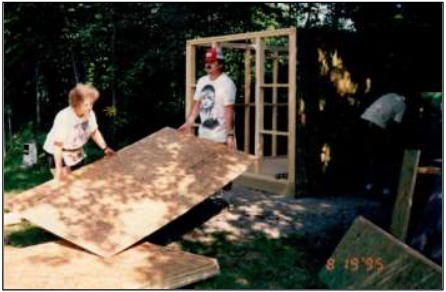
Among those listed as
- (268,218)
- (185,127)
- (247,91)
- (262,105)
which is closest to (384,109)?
(262,105)

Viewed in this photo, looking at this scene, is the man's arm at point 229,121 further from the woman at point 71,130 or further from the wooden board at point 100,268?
the wooden board at point 100,268

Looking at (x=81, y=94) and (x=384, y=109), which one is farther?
(x=384, y=109)

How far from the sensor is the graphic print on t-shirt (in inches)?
272

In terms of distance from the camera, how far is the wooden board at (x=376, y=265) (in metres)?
4.39

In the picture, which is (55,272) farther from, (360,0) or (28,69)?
(28,69)

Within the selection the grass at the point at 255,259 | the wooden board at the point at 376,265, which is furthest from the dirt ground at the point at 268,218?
the wooden board at the point at 376,265

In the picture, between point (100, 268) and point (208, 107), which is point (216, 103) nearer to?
point (208, 107)

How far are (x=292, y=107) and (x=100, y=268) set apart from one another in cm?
419

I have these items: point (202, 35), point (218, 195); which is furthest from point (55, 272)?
point (202, 35)

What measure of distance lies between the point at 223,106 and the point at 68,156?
1869 millimetres

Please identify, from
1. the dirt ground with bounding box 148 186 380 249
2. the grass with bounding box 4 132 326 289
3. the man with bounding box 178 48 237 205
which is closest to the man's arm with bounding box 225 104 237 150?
the man with bounding box 178 48 237 205

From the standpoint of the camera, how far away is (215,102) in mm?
6852

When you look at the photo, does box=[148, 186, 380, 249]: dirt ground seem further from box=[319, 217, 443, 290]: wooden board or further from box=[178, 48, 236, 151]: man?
box=[319, 217, 443, 290]: wooden board

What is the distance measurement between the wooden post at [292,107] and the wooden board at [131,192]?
189 centimetres
